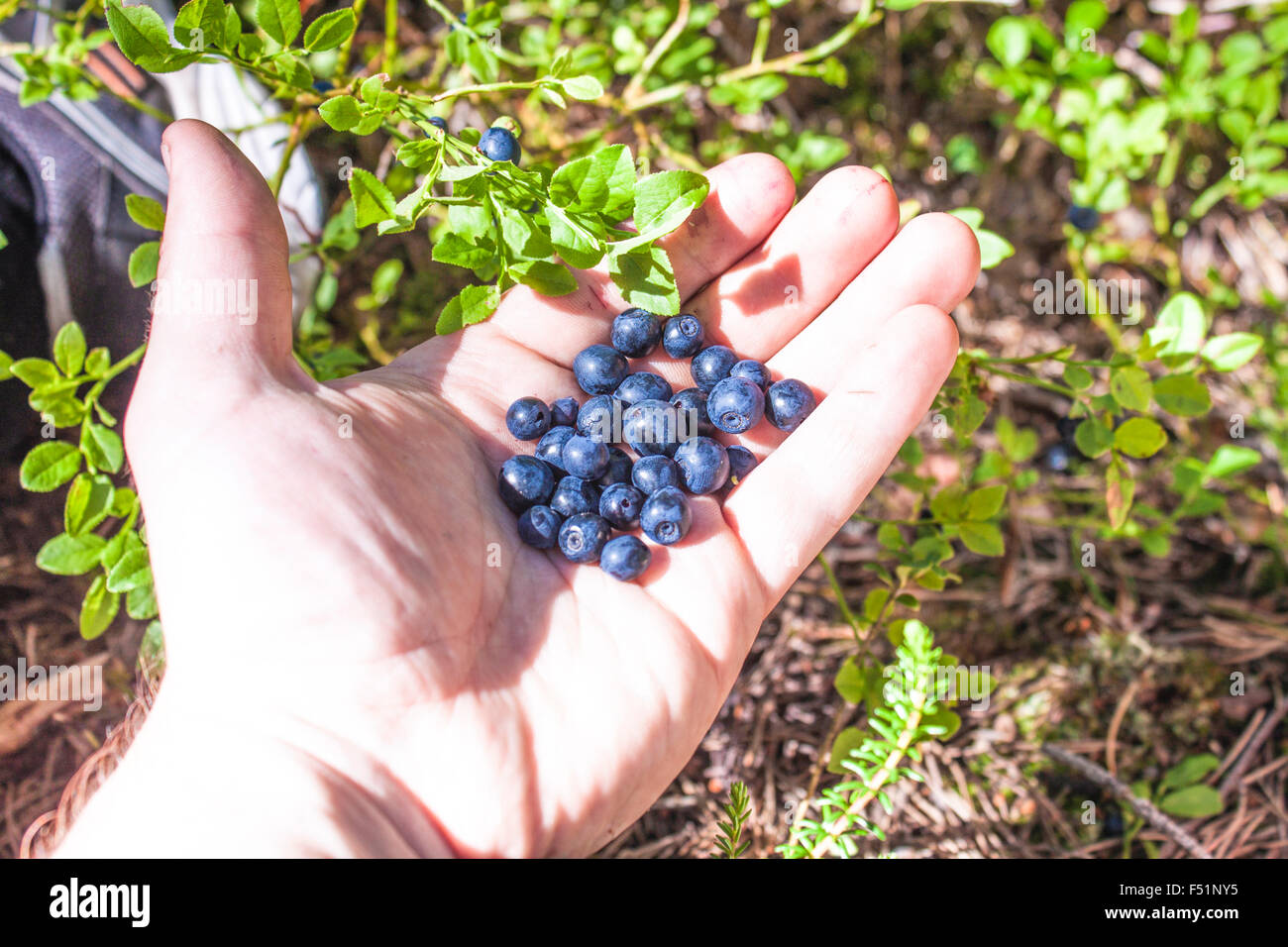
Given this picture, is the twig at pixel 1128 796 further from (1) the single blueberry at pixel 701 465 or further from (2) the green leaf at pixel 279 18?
(2) the green leaf at pixel 279 18

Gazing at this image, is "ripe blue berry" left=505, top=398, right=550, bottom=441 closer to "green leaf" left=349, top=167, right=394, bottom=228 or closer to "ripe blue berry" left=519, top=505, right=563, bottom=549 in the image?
"ripe blue berry" left=519, top=505, right=563, bottom=549

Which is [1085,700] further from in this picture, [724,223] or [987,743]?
[724,223]

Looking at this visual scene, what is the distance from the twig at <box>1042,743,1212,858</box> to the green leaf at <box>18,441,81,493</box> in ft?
10.9

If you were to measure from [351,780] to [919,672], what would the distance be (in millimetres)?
1382

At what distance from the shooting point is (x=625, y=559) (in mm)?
2424

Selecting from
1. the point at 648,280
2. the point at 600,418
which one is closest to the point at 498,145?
the point at 648,280

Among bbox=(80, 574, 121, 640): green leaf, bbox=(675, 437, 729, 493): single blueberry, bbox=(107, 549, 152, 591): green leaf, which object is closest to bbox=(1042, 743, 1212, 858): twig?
bbox=(675, 437, 729, 493): single blueberry

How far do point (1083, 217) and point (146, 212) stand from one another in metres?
3.60

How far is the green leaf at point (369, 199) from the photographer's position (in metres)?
2.14

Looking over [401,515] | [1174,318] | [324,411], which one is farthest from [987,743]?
[324,411]

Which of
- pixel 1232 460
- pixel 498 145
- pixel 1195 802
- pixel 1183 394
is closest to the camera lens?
pixel 498 145

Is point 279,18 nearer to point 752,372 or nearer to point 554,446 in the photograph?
point 554,446

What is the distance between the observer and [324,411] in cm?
220

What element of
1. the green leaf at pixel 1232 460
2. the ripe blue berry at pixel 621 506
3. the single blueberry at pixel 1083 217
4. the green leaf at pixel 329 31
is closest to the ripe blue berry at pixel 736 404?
the ripe blue berry at pixel 621 506
